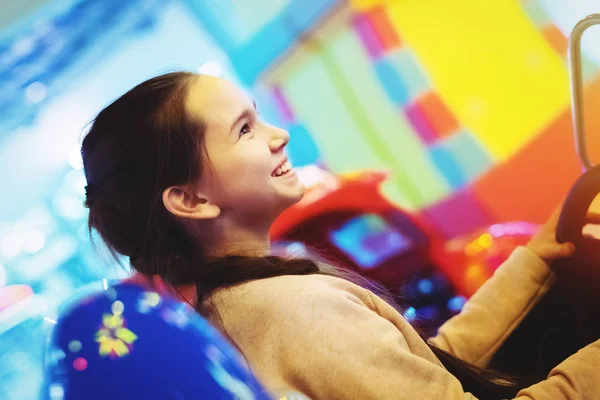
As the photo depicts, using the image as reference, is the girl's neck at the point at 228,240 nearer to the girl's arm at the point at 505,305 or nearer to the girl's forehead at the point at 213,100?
the girl's forehead at the point at 213,100

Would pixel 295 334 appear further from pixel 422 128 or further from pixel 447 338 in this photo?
pixel 422 128

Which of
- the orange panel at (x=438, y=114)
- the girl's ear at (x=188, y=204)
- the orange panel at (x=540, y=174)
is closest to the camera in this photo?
the girl's ear at (x=188, y=204)

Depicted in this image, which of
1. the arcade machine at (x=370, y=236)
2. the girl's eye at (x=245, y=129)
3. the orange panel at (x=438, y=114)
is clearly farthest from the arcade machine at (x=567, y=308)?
the girl's eye at (x=245, y=129)

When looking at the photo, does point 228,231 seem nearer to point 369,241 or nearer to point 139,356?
point 139,356

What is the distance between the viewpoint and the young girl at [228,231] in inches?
23.4

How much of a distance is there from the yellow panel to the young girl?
1.01 feet

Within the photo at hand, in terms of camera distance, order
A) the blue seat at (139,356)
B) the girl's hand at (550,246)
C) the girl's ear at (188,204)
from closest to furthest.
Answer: the blue seat at (139,356) < the girl's ear at (188,204) < the girl's hand at (550,246)

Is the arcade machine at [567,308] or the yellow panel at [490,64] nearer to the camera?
the arcade machine at [567,308]

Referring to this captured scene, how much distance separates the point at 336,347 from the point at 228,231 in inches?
9.1

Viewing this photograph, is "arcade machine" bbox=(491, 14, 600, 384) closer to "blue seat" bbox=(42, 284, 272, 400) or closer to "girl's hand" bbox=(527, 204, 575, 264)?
"girl's hand" bbox=(527, 204, 575, 264)

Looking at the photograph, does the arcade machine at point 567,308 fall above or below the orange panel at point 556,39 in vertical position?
below

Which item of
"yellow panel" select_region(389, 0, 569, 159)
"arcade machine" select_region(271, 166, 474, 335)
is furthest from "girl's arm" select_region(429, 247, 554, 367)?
"yellow panel" select_region(389, 0, 569, 159)

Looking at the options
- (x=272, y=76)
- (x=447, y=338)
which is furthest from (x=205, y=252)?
(x=272, y=76)

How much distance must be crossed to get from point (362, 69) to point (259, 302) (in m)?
0.66
